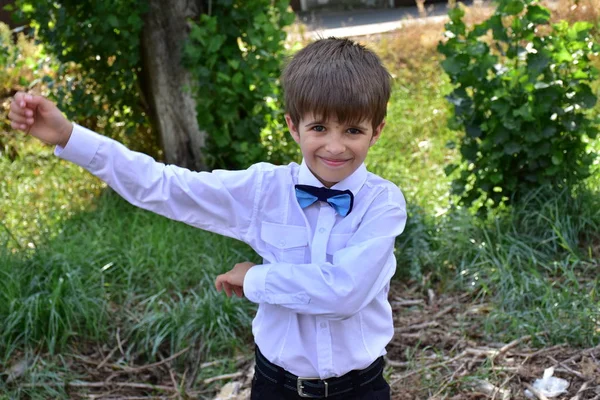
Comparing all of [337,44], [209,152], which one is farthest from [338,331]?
[209,152]

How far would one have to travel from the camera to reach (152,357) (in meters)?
3.85

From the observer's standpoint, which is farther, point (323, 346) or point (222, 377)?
point (222, 377)

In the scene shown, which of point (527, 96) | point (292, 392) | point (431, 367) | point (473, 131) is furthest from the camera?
point (473, 131)

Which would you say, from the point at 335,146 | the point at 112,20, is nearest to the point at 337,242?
the point at 335,146

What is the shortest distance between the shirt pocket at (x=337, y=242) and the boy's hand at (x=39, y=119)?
0.73 metres

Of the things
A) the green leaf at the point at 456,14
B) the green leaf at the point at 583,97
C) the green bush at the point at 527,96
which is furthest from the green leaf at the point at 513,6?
the green leaf at the point at 583,97

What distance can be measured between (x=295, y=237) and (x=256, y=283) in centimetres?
19

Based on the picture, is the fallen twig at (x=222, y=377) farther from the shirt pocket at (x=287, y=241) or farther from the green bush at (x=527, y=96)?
the green bush at (x=527, y=96)

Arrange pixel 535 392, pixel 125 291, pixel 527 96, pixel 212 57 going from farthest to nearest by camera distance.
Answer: pixel 212 57 → pixel 527 96 → pixel 125 291 → pixel 535 392

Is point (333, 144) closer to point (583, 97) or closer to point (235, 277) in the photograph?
point (235, 277)

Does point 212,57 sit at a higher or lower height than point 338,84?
lower

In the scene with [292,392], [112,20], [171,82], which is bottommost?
[292,392]

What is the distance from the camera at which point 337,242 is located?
88.3 inches

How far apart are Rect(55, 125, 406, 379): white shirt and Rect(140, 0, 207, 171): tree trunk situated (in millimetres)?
2728
